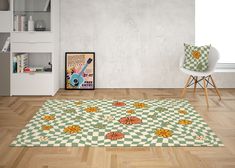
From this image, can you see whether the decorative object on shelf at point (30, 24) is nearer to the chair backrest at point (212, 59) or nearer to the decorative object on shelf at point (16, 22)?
the decorative object on shelf at point (16, 22)

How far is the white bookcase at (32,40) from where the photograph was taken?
6020 mm

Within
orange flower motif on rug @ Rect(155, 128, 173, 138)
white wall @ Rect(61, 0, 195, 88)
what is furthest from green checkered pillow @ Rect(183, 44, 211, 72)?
orange flower motif on rug @ Rect(155, 128, 173, 138)

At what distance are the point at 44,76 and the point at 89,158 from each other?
3.06 m

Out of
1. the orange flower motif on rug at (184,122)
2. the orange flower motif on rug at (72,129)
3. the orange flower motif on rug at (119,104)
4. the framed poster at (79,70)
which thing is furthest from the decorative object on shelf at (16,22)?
the orange flower motif on rug at (184,122)

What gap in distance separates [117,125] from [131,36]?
279 cm

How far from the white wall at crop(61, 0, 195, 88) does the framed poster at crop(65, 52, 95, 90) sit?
11 centimetres

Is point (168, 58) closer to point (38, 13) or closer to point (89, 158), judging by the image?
point (38, 13)

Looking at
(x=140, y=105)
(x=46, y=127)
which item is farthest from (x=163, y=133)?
(x=140, y=105)

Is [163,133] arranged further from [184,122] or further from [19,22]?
[19,22]

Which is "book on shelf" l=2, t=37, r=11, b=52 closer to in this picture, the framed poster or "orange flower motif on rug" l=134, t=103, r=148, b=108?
the framed poster

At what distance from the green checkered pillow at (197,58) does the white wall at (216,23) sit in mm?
942

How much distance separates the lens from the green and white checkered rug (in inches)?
150

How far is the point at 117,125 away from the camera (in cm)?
439

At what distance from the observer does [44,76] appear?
241 inches
